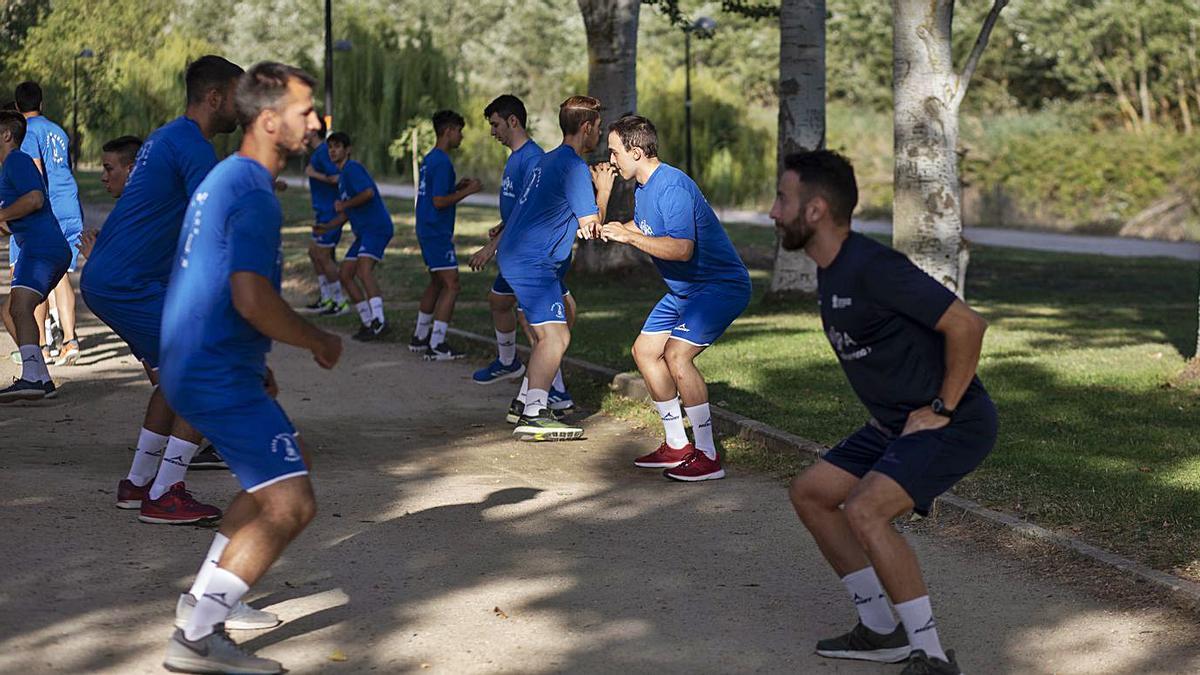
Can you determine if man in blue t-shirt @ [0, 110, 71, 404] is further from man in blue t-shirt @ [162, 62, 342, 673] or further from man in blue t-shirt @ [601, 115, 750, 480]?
man in blue t-shirt @ [162, 62, 342, 673]

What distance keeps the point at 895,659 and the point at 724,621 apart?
0.78 metres

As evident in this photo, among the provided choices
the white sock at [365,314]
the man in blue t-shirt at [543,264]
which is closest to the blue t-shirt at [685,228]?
the man in blue t-shirt at [543,264]

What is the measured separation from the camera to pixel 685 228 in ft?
28.7

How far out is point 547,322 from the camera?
10133 mm

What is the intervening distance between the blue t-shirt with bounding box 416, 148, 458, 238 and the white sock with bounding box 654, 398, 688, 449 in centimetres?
513

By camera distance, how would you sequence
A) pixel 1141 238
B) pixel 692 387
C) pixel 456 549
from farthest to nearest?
pixel 1141 238 → pixel 692 387 → pixel 456 549

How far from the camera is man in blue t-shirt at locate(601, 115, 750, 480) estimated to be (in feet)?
28.8

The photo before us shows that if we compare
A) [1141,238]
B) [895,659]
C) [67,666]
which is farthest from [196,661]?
[1141,238]

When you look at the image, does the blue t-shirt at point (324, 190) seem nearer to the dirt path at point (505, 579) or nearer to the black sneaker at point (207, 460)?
the dirt path at point (505, 579)

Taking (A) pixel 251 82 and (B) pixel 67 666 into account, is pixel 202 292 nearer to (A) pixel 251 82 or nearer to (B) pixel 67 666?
(A) pixel 251 82

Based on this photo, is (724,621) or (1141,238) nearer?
(724,621)

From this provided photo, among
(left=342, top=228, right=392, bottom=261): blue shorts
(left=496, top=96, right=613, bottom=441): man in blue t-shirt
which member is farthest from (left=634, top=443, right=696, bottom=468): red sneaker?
(left=342, top=228, right=392, bottom=261): blue shorts

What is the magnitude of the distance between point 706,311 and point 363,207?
7146 millimetres

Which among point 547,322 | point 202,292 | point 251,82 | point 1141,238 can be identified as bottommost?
point 1141,238
